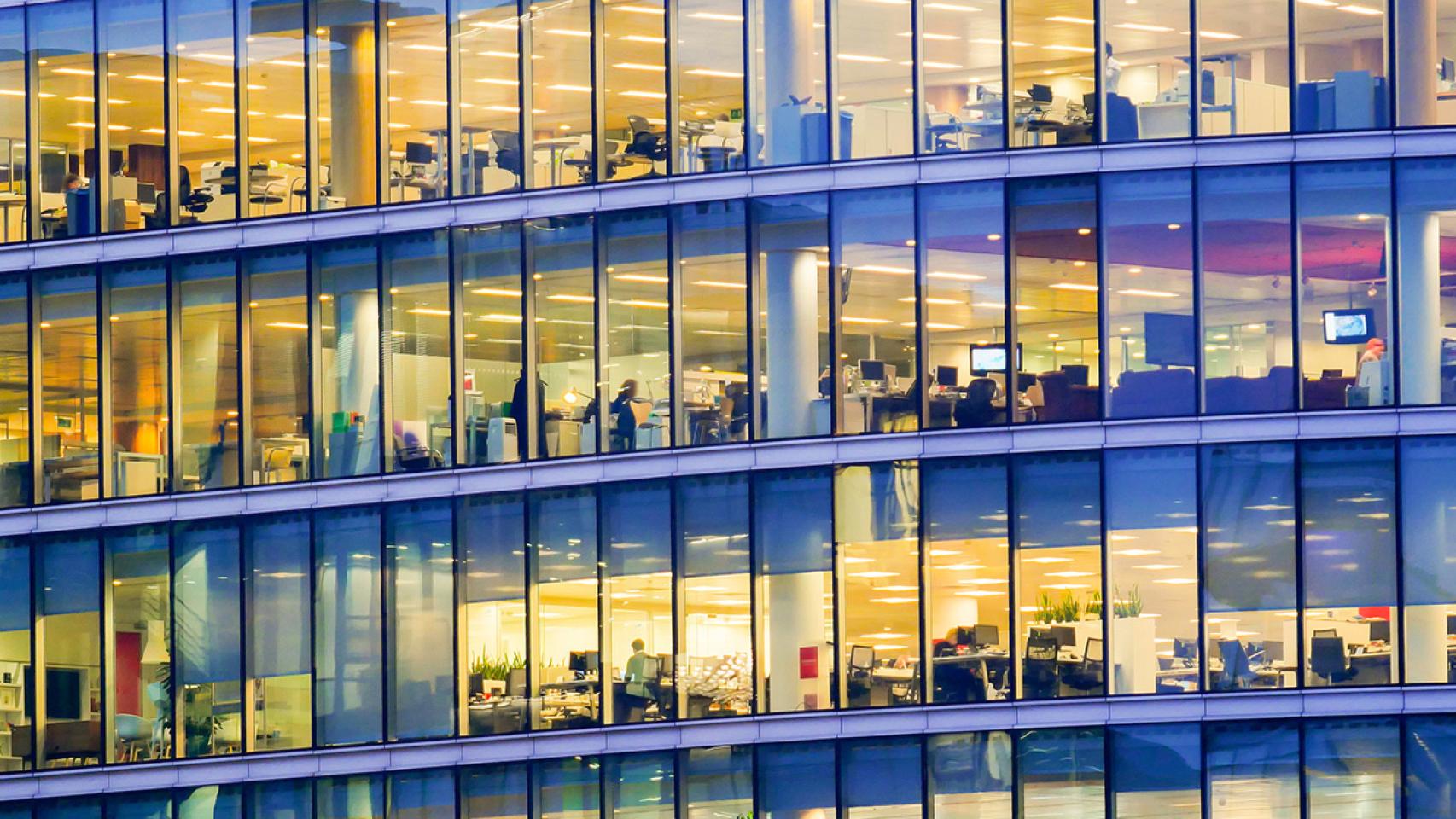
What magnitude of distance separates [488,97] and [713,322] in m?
5.52

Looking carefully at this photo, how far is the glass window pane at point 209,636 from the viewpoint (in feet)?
150

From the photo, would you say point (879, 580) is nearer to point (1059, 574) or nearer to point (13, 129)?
point (1059, 574)

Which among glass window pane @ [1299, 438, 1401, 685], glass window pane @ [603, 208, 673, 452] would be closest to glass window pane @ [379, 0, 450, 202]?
glass window pane @ [603, 208, 673, 452]

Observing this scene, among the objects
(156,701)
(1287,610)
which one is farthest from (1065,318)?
(156,701)

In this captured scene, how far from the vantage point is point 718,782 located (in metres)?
42.9

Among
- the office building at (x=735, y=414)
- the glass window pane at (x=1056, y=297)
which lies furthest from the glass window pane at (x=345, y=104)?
the glass window pane at (x=1056, y=297)

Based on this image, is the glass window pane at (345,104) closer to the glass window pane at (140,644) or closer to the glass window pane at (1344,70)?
the glass window pane at (140,644)

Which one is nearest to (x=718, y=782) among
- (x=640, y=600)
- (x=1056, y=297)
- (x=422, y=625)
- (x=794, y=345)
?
(x=640, y=600)

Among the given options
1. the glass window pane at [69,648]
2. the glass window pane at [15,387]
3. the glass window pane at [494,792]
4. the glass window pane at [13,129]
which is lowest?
the glass window pane at [494,792]

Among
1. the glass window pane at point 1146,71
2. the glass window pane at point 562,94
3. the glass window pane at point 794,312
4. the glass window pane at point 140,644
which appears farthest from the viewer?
the glass window pane at point 140,644

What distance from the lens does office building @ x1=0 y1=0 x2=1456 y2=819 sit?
1641 inches

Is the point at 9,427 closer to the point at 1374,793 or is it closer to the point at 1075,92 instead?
the point at 1075,92

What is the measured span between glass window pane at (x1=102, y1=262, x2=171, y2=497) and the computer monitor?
1922 centimetres

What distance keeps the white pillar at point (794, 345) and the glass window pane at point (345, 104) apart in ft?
24.4
